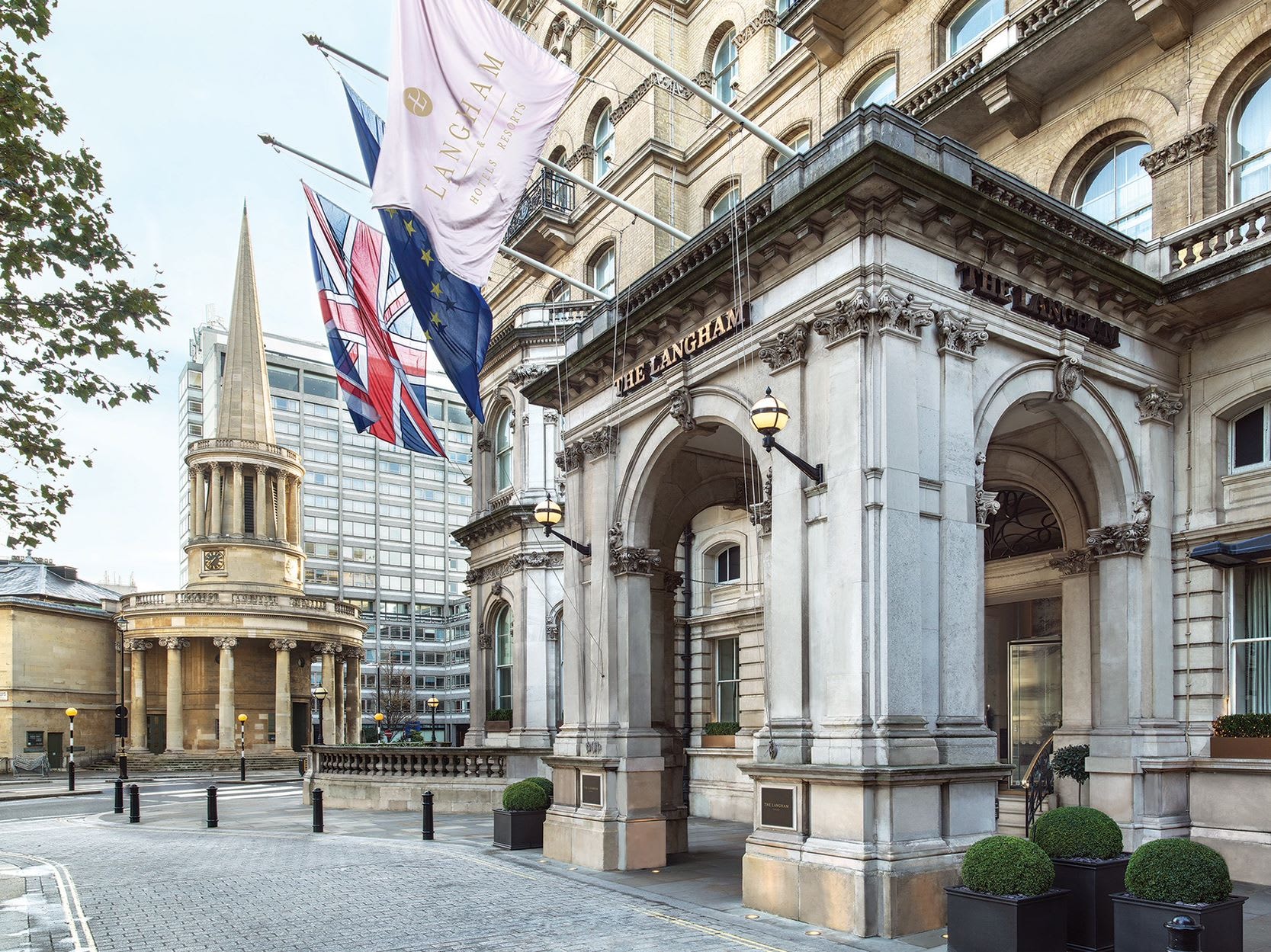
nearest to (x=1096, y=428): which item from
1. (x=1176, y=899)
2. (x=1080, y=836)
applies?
(x=1080, y=836)

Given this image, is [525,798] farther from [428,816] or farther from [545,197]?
[545,197]

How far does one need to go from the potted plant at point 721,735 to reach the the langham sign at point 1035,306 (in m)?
13.5

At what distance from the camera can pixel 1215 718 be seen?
16.3 m

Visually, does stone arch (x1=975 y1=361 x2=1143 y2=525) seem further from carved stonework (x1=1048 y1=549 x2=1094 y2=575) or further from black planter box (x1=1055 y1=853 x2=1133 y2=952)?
black planter box (x1=1055 y1=853 x2=1133 y2=952)

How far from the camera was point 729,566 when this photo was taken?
27859 mm

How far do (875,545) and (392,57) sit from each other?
29.3 feet

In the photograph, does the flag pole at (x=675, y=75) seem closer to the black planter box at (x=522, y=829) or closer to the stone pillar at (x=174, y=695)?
the black planter box at (x=522, y=829)

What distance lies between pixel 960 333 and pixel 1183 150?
7.36 m

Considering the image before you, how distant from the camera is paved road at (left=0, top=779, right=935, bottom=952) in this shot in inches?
478

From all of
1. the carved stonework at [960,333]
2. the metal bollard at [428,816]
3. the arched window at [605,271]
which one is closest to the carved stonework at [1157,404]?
the carved stonework at [960,333]

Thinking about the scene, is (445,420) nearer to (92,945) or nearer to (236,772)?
(236,772)

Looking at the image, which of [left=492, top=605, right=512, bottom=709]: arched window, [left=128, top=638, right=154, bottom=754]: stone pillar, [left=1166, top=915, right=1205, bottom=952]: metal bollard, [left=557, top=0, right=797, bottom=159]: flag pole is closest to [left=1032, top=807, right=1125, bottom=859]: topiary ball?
[left=1166, top=915, right=1205, bottom=952]: metal bollard

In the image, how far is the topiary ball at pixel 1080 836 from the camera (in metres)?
11.3

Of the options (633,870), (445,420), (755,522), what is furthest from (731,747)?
(445,420)
